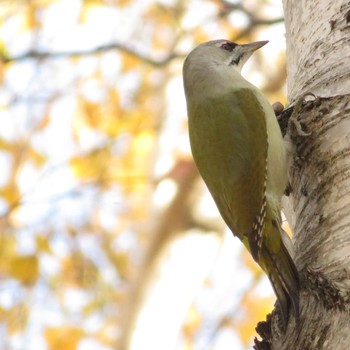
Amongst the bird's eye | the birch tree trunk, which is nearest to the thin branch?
the bird's eye

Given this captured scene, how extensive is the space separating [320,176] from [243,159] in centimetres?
70

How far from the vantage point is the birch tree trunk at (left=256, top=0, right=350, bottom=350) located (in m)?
1.94

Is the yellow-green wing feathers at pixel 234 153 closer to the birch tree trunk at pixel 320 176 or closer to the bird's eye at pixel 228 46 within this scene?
the birch tree trunk at pixel 320 176

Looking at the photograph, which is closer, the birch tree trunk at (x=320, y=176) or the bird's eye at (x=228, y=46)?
the birch tree trunk at (x=320, y=176)

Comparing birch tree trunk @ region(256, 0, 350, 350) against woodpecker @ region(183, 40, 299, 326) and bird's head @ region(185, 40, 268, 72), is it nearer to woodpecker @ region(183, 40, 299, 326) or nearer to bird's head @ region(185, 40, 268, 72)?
woodpecker @ region(183, 40, 299, 326)

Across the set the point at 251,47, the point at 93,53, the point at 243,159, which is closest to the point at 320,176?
the point at 243,159

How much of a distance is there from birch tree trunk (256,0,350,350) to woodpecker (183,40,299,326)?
3.5 inches

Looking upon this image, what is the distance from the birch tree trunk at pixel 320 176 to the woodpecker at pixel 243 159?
0.09 metres

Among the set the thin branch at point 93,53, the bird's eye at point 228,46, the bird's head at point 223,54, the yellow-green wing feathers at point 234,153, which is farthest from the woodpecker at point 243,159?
the thin branch at point 93,53

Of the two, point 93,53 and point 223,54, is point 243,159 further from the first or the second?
point 93,53

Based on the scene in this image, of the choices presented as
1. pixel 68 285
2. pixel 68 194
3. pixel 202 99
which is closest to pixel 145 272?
pixel 68 194

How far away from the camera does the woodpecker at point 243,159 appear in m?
2.61

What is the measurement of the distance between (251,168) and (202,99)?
51 cm

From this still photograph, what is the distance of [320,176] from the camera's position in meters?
2.25
